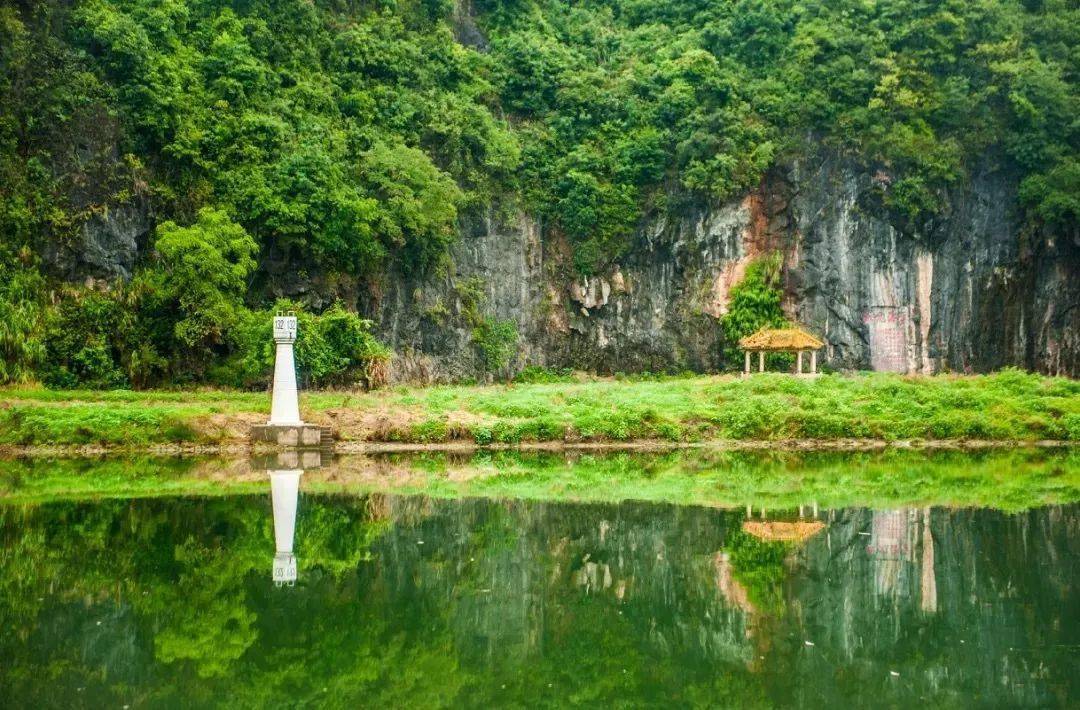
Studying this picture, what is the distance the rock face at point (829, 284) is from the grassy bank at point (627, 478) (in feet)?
54.7

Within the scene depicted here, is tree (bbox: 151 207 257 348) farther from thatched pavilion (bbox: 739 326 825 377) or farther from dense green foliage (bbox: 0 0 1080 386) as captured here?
thatched pavilion (bbox: 739 326 825 377)

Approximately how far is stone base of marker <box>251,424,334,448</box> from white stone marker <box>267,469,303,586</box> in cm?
377

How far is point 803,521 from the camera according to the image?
64.2 feet

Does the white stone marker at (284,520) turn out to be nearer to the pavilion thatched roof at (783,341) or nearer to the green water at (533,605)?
the green water at (533,605)

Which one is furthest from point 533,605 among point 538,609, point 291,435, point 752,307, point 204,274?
point 752,307

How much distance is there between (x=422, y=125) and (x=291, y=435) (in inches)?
785

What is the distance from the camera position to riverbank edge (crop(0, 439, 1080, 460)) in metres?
28.6

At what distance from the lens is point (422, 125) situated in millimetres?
47031

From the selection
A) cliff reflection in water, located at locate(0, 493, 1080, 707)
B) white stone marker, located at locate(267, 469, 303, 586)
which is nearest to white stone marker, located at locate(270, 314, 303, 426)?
white stone marker, located at locate(267, 469, 303, 586)

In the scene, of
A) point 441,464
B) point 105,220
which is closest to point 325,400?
point 441,464

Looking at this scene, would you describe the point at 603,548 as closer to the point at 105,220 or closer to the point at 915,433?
the point at 915,433

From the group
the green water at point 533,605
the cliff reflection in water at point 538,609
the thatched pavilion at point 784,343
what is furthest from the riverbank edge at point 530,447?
the cliff reflection in water at point 538,609

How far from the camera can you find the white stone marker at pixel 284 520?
15284mm

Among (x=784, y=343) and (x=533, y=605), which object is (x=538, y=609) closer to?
(x=533, y=605)
